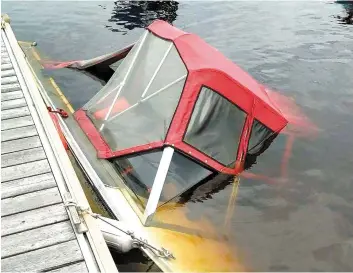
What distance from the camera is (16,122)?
22.1 ft

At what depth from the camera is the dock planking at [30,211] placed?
4340mm

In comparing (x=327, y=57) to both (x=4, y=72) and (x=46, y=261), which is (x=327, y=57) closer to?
(x=4, y=72)

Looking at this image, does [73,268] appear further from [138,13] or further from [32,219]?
[138,13]

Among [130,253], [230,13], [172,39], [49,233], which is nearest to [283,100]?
[172,39]

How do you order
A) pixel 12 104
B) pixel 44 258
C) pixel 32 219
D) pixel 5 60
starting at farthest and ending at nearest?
1. pixel 5 60
2. pixel 12 104
3. pixel 32 219
4. pixel 44 258

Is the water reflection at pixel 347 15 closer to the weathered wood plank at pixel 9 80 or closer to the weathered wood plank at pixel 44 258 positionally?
the weathered wood plank at pixel 9 80

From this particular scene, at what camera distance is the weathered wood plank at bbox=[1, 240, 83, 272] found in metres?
4.26

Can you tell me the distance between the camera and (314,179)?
8.41m

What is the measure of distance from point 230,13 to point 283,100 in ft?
34.0

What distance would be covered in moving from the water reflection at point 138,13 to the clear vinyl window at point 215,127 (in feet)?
35.4

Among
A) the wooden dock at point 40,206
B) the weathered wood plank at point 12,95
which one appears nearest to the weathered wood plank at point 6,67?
the weathered wood plank at point 12,95

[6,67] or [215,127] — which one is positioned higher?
[6,67]

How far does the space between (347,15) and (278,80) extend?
366 inches

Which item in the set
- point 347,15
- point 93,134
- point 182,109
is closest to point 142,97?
point 182,109
